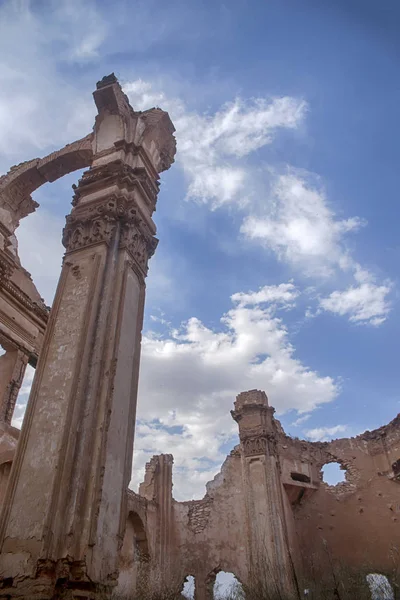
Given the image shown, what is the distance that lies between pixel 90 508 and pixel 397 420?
17.0 meters

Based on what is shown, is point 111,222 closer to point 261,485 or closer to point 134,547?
point 261,485

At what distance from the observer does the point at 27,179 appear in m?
8.16

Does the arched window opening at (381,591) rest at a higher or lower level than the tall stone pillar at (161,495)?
lower

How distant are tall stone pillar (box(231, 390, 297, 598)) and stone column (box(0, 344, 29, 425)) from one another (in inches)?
301

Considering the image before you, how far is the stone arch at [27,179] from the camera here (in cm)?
760

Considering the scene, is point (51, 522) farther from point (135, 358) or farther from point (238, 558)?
point (238, 558)

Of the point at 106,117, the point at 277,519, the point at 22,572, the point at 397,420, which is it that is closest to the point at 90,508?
the point at 22,572

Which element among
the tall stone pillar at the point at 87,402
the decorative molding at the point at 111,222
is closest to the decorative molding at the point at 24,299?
the decorative molding at the point at 111,222

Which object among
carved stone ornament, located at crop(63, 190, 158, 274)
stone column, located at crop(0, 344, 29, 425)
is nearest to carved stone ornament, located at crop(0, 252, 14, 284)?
stone column, located at crop(0, 344, 29, 425)

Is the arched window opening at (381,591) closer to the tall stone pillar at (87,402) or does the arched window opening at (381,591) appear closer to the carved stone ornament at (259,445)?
the tall stone pillar at (87,402)

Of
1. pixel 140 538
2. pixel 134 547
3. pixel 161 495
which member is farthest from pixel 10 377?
pixel 161 495

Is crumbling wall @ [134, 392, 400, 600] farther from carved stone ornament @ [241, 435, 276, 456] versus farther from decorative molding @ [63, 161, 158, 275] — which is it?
decorative molding @ [63, 161, 158, 275]

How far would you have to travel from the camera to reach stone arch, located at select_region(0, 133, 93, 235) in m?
7.60

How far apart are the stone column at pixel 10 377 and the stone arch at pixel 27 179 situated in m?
3.17
